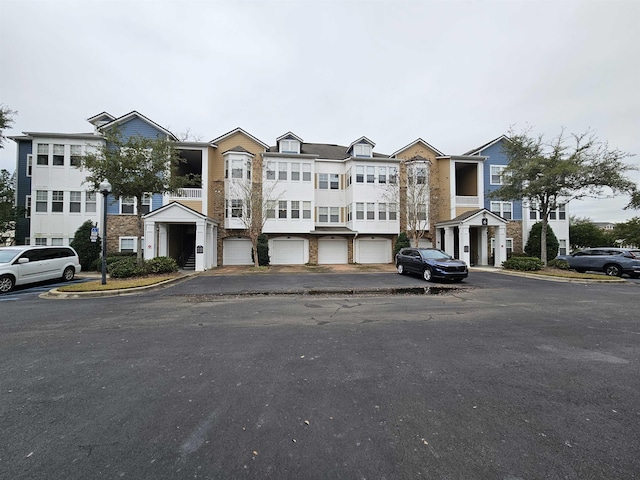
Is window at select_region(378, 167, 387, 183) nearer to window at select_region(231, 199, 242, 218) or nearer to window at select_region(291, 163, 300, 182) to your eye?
window at select_region(291, 163, 300, 182)

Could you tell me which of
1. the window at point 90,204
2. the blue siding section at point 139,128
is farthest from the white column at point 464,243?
the window at point 90,204

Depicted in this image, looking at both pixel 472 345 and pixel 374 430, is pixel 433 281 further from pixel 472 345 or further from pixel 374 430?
pixel 374 430

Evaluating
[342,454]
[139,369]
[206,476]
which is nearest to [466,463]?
[342,454]

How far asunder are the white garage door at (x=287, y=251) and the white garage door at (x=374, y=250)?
17.7 feet

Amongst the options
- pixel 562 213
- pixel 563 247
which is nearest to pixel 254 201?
pixel 562 213

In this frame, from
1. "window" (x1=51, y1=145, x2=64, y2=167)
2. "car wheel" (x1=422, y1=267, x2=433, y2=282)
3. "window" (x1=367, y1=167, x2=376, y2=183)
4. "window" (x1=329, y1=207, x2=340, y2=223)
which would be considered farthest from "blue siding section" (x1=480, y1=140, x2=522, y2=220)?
"window" (x1=51, y1=145, x2=64, y2=167)

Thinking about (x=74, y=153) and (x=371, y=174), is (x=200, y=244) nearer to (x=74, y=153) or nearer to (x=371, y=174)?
(x=74, y=153)

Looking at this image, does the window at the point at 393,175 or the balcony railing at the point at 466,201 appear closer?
the window at the point at 393,175

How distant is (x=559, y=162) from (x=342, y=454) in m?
22.2

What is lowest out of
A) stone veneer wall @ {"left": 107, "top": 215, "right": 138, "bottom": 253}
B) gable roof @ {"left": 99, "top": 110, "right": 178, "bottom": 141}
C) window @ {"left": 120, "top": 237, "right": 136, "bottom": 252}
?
window @ {"left": 120, "top": 237, "right": 136, "bottom": 252}

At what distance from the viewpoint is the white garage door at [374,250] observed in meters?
26.1

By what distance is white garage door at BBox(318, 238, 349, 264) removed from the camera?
25.7 m

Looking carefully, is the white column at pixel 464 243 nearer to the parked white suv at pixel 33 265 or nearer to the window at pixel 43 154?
the parked white suv at pixel 33 265

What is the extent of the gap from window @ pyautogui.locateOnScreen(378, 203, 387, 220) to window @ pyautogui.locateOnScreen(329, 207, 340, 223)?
3.78 meters
